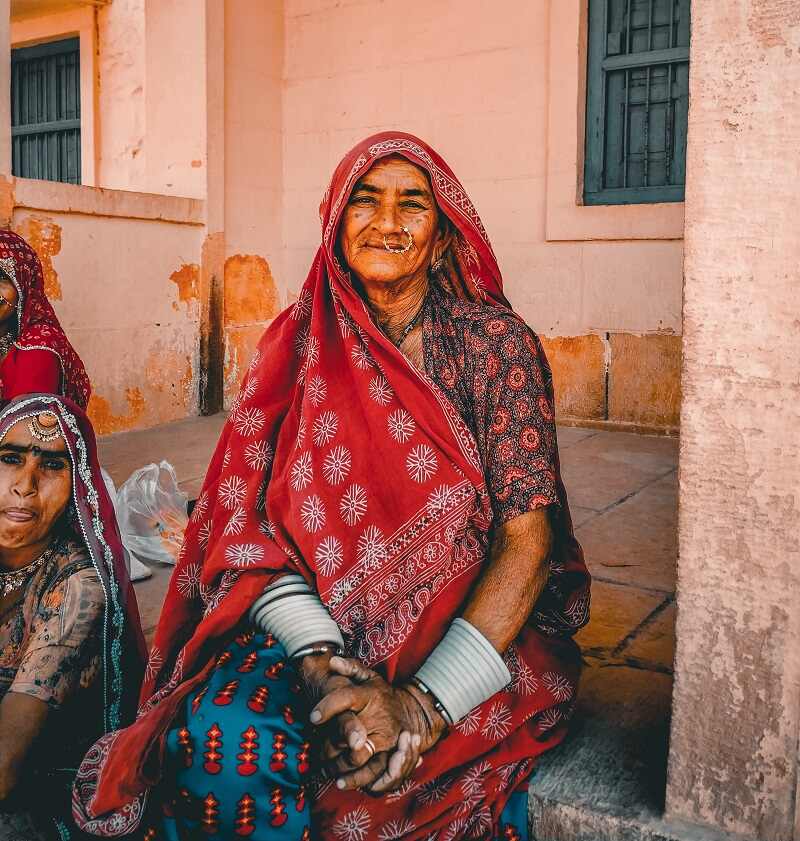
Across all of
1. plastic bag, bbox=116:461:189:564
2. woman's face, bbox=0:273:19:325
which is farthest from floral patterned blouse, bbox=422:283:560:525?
woman's face, bbox=0:273:19:325

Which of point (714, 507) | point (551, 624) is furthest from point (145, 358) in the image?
point (714, 507)

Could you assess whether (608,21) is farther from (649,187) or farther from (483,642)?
(483,642)

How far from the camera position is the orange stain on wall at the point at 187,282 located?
6168 mm

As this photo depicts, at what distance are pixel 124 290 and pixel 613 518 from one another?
3.34 m

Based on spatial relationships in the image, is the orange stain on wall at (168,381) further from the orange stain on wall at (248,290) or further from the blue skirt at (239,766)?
the blue skirt at (239,766)

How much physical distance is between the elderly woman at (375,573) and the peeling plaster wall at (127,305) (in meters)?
3.62

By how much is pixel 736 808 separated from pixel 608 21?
5.01m

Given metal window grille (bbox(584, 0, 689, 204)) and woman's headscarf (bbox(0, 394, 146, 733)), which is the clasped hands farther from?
metal window grille (bbox(584, 0, 689, 204))

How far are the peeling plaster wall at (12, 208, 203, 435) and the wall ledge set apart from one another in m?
0.05

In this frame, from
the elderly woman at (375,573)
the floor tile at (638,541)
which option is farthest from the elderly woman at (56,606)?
the floor tile at (638,541)

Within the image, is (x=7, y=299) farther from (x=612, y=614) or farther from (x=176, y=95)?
(x=176, y=95)

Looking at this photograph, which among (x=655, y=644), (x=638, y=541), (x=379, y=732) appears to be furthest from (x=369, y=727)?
(x=638, y=541)

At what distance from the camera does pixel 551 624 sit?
6.48 ft

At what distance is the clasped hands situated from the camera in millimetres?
1547
